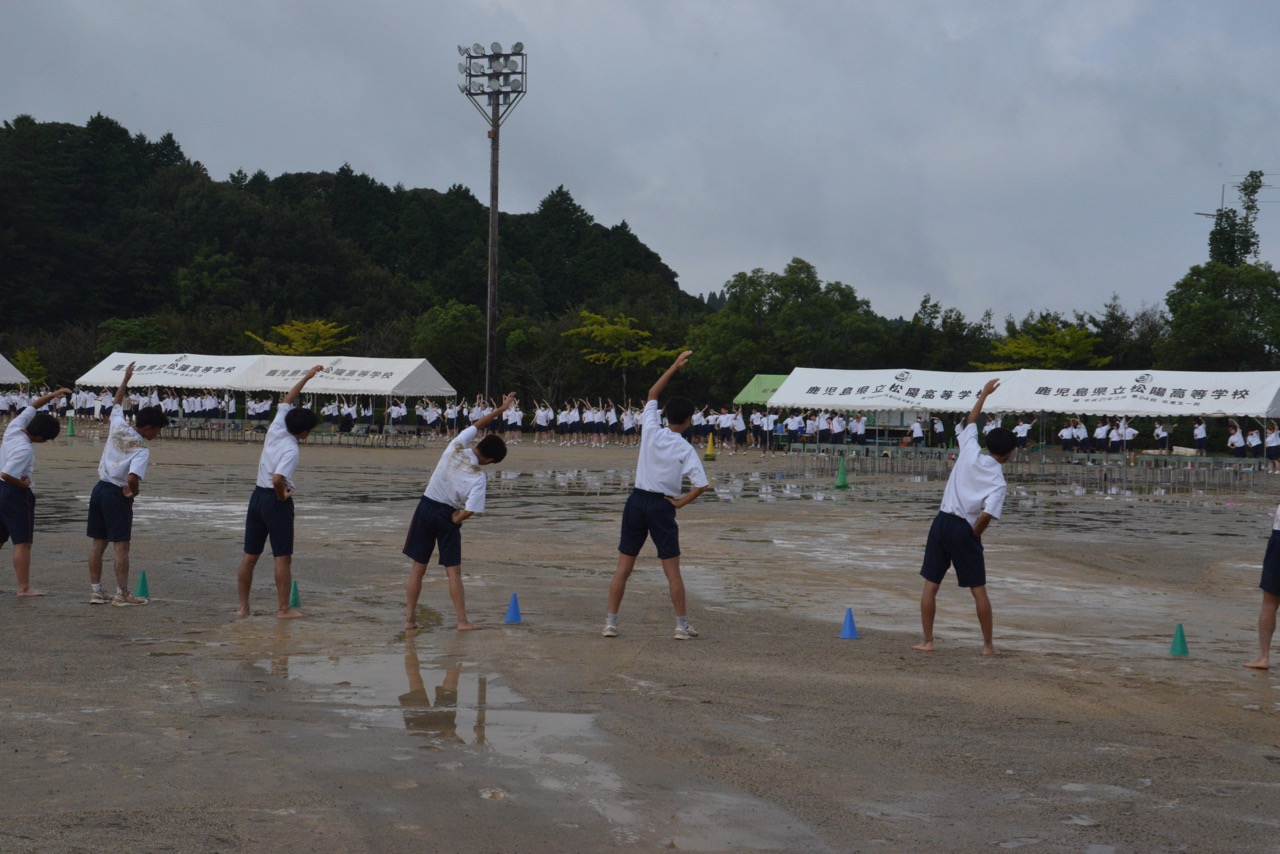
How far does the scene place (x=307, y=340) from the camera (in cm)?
7300

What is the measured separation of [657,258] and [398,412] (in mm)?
51215

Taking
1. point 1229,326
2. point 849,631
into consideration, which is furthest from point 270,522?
point 1229,326

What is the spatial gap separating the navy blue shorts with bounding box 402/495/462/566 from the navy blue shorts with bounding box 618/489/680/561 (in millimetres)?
1370

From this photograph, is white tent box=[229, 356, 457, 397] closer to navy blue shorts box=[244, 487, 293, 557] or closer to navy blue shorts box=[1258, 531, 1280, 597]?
navy blue shorts box=[244, 487, 293, 557]

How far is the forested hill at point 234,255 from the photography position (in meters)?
83.2

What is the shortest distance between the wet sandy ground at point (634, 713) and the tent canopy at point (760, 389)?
38129 mm

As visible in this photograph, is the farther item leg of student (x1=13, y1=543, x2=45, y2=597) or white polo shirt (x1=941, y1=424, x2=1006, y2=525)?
leg of student (x1=13, y1=543, x2=45, y2=597)

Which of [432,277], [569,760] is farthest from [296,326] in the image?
[569,760]

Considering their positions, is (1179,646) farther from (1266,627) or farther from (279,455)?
(279,455)

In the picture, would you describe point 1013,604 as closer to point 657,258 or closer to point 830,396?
point 830,396

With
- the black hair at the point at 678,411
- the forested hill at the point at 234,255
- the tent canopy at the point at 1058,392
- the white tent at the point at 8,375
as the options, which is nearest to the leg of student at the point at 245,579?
the black hair at the point at 678,411

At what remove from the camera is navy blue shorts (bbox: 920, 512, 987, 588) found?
32.7ft

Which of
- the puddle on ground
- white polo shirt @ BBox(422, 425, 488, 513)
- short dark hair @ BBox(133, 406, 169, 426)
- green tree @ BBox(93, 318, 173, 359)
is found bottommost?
the puddle on ground

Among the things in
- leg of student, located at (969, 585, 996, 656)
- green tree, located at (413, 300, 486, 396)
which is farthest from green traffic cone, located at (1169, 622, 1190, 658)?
green tree, located at (413, 300, 486, 396)
